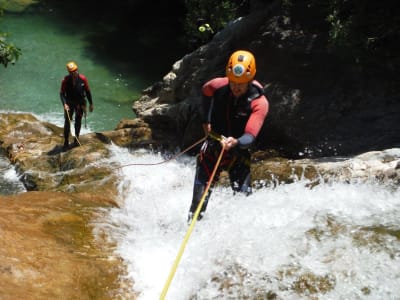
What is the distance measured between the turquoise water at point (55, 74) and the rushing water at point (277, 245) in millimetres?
9710

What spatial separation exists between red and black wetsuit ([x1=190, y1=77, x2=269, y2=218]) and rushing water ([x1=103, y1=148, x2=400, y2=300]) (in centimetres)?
39

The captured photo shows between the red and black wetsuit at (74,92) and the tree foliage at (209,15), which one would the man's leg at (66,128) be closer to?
the red and black wetsuit at (74,92)

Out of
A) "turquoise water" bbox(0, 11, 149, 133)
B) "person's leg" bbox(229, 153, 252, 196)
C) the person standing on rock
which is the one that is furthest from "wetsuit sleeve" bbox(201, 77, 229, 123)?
"turquoise water" bbox(0, 11, 149, 133)

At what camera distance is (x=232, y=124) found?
18.5 ft

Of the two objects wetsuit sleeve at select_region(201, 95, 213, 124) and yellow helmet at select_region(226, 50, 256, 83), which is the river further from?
yellow helmet at select_region(226, 50, 256, 83)

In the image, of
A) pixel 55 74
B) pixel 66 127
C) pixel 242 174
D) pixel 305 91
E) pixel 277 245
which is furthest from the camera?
pixel 55 74

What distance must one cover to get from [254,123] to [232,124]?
46cm

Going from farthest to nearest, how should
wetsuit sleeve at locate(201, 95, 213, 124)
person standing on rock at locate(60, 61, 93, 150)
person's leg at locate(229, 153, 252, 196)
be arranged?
person standing on rock at locate(60, 61, 93, 150) < person's leg at locate(229, 153, 252, 196) < wetsuit sleeve at locate(201, 95, 213, 124)

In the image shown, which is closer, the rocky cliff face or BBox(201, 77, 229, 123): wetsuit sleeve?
BBox(201, 77, 229, 123): wetsuit sleeve

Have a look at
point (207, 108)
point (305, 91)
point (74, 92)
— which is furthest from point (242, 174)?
point (74, 92)

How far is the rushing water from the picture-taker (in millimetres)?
4527

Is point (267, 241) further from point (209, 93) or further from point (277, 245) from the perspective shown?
point (209, 93)

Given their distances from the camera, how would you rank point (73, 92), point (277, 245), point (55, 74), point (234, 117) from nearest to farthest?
point (277, 245) < point (234, 117) < point (73, 92) < point (55, 74)

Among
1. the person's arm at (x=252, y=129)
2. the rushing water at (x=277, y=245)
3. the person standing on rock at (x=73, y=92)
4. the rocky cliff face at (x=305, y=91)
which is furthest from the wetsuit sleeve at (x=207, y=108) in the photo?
the person standing on rock at (x=73, y=92)
